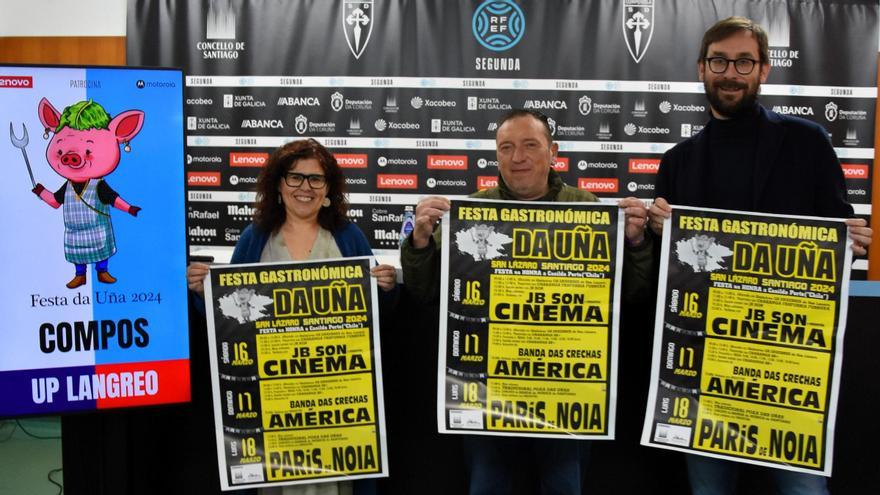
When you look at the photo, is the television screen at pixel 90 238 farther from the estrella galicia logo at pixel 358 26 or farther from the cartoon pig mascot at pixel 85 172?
the estrella galicia logo at pixel 358 26

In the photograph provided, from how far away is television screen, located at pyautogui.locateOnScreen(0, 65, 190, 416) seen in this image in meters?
1.95

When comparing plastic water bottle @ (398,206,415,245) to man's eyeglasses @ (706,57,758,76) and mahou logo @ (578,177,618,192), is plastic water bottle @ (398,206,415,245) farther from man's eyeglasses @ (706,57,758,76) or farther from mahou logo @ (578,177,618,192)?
man's eyeglasses @ (706,57,758,76)

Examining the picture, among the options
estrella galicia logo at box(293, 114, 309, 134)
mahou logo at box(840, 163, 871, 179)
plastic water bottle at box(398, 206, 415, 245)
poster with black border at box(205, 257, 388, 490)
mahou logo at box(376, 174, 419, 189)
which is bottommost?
poster with black border at box(205, 257, 388, 490)

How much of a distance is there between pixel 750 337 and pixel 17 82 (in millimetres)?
2334

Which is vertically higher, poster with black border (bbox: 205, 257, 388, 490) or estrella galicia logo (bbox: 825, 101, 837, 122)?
estrella galicia logo (bbox: 825, 101, 837, 122)

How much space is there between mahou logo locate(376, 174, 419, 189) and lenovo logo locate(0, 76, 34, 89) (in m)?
3.02

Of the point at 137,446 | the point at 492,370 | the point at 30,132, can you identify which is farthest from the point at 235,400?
the point at 30,132

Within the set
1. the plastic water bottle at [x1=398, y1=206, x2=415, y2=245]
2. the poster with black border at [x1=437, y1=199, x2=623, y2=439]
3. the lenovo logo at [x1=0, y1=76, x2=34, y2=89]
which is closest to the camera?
the lenovo logo at [x1=0, y1=76, x2=34, y2=89]

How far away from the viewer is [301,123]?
4.87 m

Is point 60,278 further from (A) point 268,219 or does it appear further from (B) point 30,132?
(A) point 268,219

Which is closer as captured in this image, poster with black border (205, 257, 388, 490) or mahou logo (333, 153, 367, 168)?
poster with black border (205, 257, 388, 490)

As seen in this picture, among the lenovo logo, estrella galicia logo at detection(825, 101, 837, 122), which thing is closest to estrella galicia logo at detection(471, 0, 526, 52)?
estrella galicia logo at detection(825, 101, 837, 122)

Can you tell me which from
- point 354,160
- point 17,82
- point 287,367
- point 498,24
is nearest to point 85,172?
point 17,82

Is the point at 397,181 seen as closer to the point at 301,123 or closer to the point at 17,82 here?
the point at 301,123
